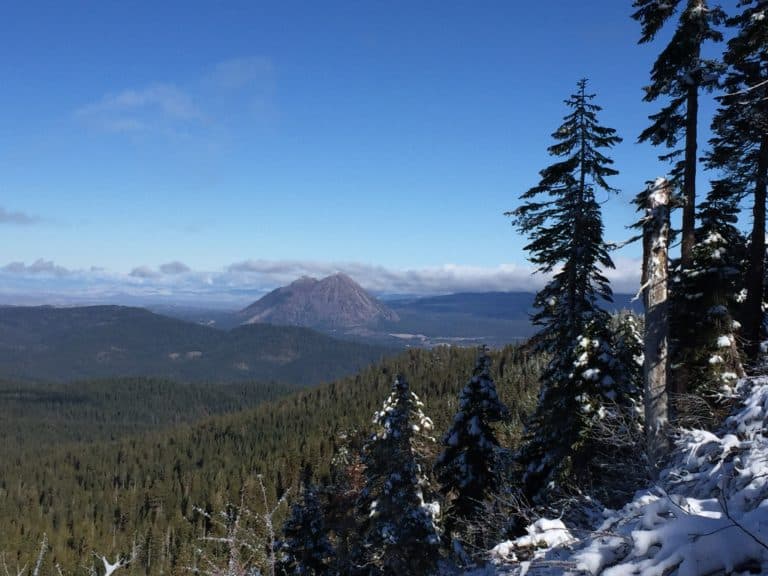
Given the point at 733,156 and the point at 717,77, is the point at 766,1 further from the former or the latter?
the point at 733,156

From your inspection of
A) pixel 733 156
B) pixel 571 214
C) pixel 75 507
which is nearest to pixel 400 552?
pixel 571 214

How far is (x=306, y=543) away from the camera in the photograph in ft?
79.2

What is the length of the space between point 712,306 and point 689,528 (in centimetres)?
1321

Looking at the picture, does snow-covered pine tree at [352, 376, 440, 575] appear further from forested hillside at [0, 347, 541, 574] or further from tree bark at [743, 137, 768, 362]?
forested hillside at [0, 347, 541, 574]

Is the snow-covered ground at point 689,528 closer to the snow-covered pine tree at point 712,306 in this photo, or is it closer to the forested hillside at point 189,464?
the snow-covered pine tree at point 712,306

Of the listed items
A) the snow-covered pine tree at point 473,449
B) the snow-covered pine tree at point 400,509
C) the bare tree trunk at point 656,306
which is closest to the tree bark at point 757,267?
the bare tree trunk at point 656,306

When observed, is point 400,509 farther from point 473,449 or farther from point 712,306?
point 712,306

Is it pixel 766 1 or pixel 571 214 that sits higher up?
pixel 766 1

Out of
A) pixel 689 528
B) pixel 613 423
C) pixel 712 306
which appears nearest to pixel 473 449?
pixel 613 423

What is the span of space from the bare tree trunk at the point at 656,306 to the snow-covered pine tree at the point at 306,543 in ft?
59.6

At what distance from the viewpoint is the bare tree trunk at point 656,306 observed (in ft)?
35.8

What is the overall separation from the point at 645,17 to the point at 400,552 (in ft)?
68.3

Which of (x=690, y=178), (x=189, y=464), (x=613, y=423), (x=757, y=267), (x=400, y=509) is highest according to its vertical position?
(x=690, y=178)

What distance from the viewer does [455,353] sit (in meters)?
189
